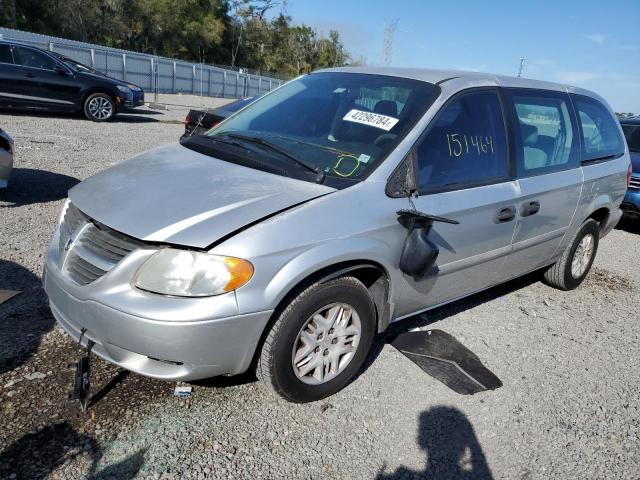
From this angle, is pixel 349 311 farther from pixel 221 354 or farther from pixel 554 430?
pixel 554 430

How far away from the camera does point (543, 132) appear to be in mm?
4164

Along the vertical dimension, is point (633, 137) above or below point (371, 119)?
below

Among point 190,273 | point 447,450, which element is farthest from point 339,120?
point 447,450

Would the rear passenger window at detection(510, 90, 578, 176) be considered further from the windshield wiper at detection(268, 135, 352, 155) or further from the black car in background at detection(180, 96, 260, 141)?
the black car in background at detection(180, 96, 260, 141)

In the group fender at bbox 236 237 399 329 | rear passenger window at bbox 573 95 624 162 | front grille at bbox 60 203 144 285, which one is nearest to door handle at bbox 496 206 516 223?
fender at bbox 236 237 399 329

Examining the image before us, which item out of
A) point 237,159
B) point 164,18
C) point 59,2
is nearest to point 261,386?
point 237,159

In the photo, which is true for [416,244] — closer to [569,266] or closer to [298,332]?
[298,332]

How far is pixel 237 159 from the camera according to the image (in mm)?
3170

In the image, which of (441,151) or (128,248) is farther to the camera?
(441,151)

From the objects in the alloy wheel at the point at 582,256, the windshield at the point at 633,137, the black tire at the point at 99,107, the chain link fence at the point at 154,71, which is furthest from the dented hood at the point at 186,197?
the chain link fence at the point at 154,71

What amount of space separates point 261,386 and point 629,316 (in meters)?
3.62

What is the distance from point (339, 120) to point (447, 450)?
205 cm

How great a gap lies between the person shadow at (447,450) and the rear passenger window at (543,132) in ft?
6.03

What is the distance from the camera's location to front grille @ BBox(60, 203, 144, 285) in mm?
2512
